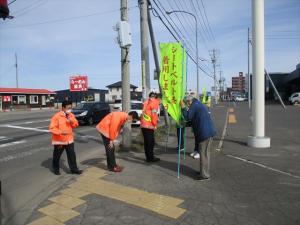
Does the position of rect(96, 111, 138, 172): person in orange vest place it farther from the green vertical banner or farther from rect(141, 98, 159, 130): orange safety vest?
the green vertical banner

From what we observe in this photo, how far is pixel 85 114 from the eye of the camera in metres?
22.1

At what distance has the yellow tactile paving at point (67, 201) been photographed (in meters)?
6.01

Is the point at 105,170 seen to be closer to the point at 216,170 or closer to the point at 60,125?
the point at 60,125

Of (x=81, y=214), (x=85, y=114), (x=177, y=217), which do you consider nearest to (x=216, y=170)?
(x=177, y=217)

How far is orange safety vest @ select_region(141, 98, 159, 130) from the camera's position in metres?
9.34

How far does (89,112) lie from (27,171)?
43.8 ft

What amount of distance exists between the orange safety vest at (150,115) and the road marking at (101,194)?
2166 mm

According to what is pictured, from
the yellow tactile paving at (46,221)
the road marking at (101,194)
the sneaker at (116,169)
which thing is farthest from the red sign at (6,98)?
the yellow tactile paving at (46,221)

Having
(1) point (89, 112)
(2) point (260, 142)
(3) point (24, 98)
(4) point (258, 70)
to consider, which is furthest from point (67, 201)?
(3) point (24, 98)

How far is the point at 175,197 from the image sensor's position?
247 inches

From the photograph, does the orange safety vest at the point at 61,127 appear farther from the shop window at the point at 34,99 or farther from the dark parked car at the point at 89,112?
the shop window at the point at 34,99

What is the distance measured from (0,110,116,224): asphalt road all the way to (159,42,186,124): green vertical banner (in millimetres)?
3165

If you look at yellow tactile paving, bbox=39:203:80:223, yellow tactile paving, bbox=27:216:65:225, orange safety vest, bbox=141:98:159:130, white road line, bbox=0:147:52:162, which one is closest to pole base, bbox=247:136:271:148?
orange safety vest, bbox=141:98:159:130

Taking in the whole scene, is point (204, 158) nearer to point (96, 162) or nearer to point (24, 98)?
point (96, 162)
